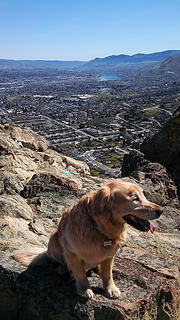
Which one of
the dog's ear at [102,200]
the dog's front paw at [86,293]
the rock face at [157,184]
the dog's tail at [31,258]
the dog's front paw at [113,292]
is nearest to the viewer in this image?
the dog's ear at [102,200]

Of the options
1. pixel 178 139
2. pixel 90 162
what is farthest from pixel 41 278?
pixel 90 162

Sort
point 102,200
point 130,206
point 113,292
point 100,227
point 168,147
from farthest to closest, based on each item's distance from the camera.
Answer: point 168,147 < point 113,292 < point 100,227 < point 102,200 < point 130,206

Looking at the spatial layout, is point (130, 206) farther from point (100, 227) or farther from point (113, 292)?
point (113, 292)

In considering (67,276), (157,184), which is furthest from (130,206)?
(157,184)

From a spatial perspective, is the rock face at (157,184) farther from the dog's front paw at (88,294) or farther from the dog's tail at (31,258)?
the dog's front paw at (88,294)

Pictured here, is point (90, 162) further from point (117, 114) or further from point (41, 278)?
point (117, 114)

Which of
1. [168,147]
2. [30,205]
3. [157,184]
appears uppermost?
[168,147]

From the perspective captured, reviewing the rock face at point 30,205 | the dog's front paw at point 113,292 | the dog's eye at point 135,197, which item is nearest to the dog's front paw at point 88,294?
the dog's front paw at point 113,292
